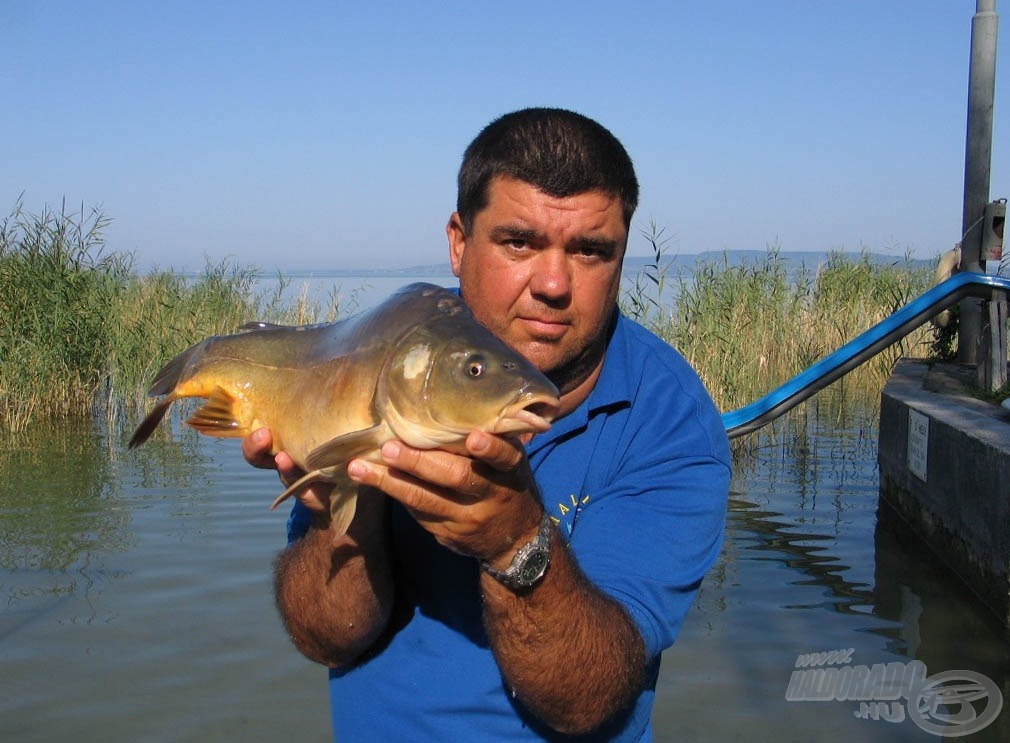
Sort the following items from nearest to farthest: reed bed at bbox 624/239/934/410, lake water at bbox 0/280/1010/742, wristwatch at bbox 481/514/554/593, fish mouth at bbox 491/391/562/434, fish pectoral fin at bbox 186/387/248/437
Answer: fish mouth at bbox 491/391/562/434 → wristwatch at bbox 481/514/554/593 → fish pectoral fin at bbox 186/387/248/437 → lake water at bbox 0/280/1010/742 → reed bed at bbox 624/239/934/410

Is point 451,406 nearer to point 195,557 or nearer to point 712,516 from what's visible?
point 712,516

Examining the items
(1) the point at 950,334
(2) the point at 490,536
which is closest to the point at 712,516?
(2) the point at 490,536

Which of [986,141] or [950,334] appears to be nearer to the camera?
[986,141]

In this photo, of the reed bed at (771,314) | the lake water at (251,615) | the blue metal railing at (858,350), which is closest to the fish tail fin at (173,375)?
the lake water at (251,615)

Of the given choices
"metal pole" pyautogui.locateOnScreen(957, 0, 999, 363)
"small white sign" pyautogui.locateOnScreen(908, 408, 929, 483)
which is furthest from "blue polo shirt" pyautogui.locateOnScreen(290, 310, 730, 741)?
"metal pole" pyautogui.locateOnScreen(957, 0, 999, 363)

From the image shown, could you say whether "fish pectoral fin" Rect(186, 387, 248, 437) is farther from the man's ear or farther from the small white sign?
the small white sign

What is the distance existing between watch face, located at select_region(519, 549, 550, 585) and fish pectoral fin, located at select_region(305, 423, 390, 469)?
14.0 inches

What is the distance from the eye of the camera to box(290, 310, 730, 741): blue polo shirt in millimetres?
2221

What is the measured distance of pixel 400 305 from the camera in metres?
1.99

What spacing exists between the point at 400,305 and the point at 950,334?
862 centimetres

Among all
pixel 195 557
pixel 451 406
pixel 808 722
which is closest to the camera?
pixel 451 406

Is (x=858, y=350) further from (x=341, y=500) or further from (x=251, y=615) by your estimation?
(x=341, y=500)

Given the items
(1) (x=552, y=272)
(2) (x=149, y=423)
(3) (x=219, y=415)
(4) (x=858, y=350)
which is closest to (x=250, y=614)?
(2) (x=149, y=423)

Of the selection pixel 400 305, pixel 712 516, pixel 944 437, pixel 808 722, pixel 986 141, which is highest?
pixel 986 141
